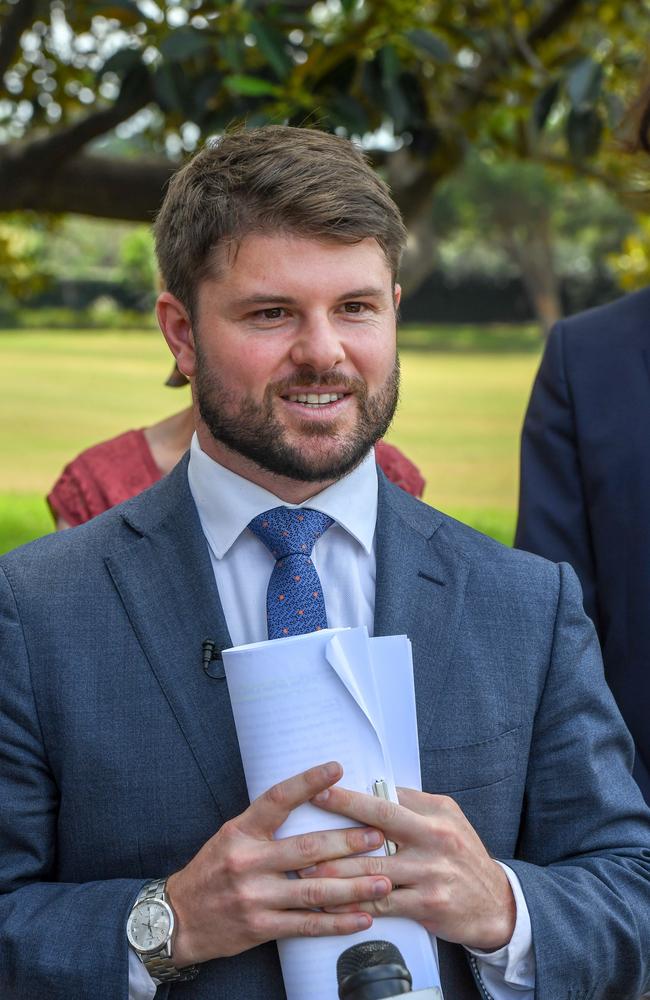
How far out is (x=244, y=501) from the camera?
1.75 metres

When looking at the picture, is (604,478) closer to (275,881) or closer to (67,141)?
(275,881)

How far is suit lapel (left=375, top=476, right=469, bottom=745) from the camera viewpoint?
1.71 metres

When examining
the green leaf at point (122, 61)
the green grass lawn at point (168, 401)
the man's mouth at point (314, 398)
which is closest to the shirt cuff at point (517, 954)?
the man's mouth at point (314, 398)

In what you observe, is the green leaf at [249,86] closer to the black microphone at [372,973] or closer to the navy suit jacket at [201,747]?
the navy suit jacket at [201,747]

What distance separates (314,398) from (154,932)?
28.2 inches

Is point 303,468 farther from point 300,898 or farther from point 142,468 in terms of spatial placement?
point 142,468

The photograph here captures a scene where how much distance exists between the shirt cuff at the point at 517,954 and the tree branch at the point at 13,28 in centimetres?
387

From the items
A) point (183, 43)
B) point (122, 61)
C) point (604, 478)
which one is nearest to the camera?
point (604, 478)

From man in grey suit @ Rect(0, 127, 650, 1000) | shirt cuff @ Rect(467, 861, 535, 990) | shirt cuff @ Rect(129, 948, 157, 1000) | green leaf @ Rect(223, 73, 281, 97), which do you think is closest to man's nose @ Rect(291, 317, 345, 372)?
man in grey suit @ Rect(0, 127, 650, 1000)

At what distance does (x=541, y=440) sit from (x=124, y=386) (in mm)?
12117

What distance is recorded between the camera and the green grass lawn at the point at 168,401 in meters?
13.3

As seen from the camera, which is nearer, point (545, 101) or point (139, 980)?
point (139, 980)

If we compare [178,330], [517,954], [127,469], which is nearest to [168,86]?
[127,469]

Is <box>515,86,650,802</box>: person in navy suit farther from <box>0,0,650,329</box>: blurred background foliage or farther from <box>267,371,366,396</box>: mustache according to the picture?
<box>267,371,366,396</box>: mustache
